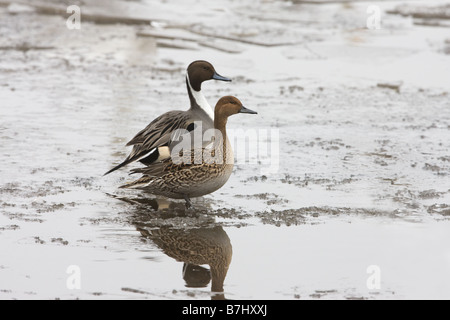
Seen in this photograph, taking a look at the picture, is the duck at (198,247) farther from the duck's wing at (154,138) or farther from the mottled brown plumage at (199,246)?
the duck's wing at (154,138)

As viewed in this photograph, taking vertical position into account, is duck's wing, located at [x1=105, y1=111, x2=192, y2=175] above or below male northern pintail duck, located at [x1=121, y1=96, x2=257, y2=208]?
above

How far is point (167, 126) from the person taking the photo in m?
6.80

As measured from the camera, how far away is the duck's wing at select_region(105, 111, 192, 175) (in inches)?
260

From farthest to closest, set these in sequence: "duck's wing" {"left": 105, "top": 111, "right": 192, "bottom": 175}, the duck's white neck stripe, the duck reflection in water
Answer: the duck's white neck stripe → "duck's wing" {"left": 105, "top": 111, "right": 192, "bottom": 175} → the duck reflection in water

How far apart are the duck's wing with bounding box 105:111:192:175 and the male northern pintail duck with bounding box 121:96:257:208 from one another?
0.37 metres

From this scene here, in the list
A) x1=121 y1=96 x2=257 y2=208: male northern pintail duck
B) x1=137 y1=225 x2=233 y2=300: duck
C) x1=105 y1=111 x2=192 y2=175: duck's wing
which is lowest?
x1=137 y1=225 x2=233 y2=300: duck

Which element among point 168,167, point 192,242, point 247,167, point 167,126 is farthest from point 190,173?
point 247,167

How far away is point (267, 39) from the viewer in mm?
12328

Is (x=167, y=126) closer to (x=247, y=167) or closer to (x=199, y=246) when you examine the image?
(x=247, y=167)

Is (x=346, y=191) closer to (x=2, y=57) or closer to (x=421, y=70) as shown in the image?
(x=421, y=70)

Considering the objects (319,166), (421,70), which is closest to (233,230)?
(319,166)

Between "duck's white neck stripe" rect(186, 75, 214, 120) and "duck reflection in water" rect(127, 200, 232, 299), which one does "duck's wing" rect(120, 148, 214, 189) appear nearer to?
"duck reflection in water" rect(127, 200, 232, 299)

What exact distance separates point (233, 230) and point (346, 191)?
1.30 m

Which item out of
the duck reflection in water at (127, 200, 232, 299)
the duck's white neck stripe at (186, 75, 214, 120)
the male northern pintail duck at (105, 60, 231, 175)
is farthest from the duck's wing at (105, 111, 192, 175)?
the duck reflection in water at (127, 200, 232, 299)
